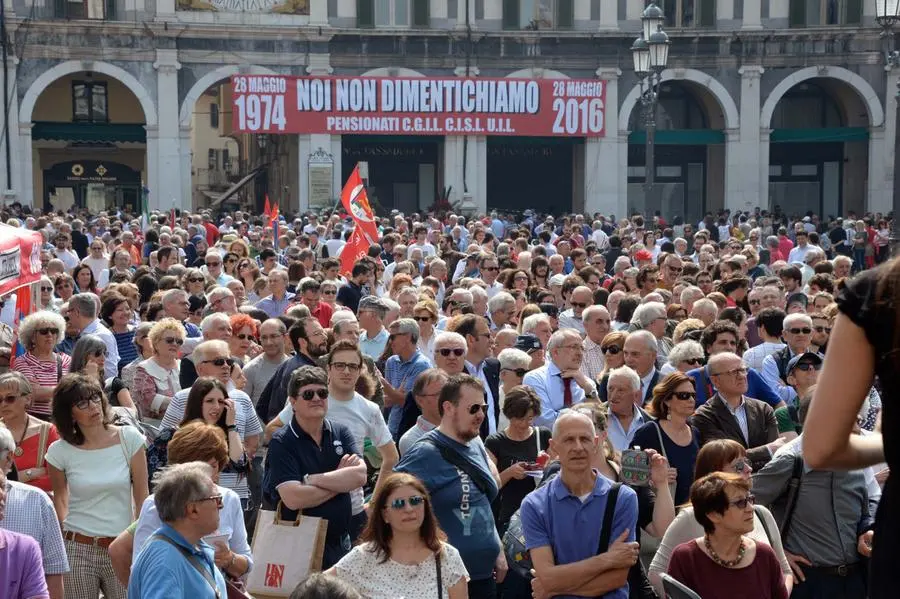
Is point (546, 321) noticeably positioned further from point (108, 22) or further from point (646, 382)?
point (108, 22)

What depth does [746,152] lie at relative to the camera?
1722 inches

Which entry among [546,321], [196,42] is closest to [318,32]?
[196,42]

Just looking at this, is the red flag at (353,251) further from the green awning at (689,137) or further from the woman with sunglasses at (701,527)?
the green awning at (689,137)

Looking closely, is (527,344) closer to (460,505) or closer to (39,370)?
(39,370)

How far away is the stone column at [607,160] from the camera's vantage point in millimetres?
43134

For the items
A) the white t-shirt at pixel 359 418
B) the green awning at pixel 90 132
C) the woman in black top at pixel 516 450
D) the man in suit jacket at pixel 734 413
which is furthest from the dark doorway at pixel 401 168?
the woman in black top at pixel 516 450

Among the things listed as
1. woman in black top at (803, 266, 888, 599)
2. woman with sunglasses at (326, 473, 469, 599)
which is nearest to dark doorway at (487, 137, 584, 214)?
woman with sunglasses at (326, 473, 469, 599)

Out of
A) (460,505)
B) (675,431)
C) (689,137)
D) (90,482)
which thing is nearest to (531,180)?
(689,137)

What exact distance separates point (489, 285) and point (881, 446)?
14260mm

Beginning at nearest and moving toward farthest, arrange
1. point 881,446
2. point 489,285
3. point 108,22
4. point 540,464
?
Result: point 881,446 < point 540,464 < point 489,285 < point 108,22

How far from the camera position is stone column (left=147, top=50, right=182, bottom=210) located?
4128 centimetres

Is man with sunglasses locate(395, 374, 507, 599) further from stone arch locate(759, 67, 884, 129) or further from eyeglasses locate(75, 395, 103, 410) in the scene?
stone arch locate(759, 67, 884, 129)

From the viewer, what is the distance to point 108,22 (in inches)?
1593

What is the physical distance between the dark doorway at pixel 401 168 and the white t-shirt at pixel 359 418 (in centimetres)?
3658
